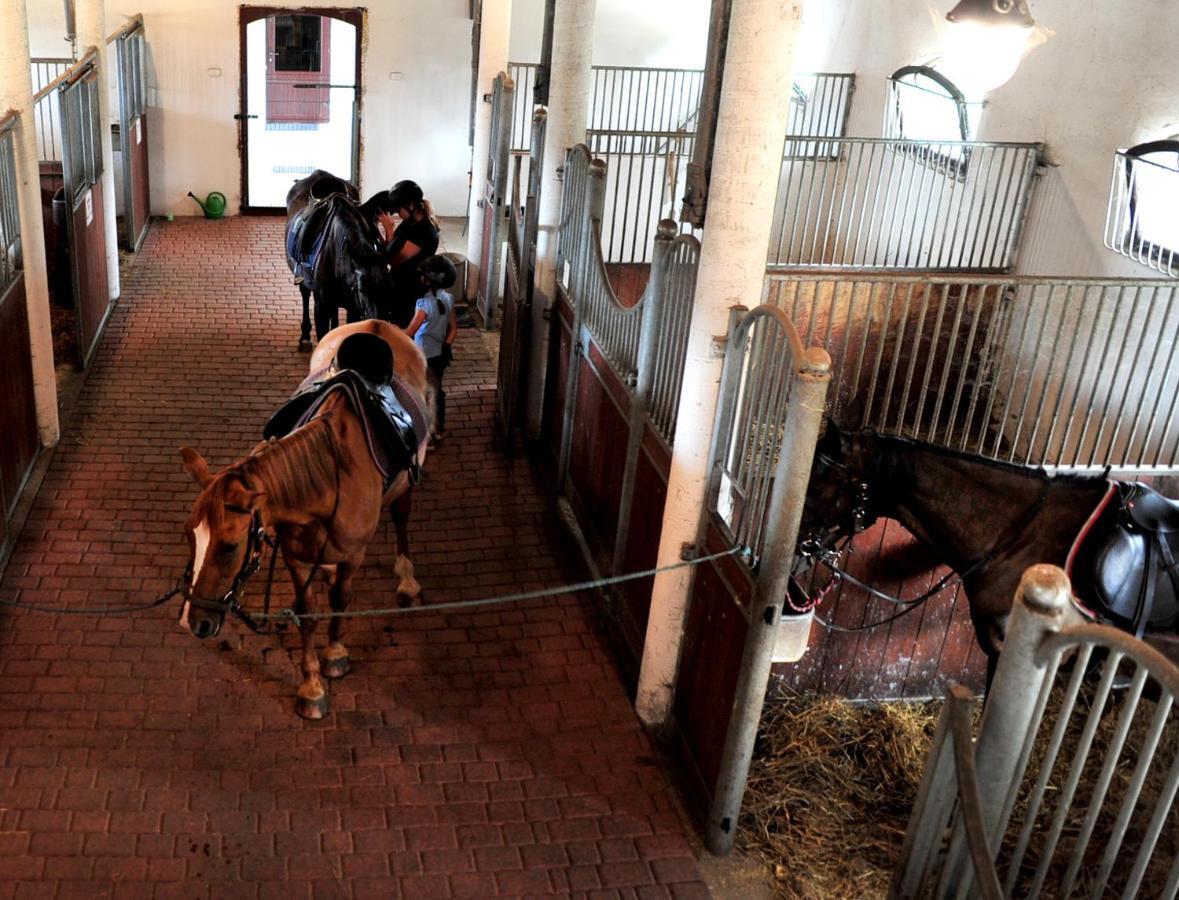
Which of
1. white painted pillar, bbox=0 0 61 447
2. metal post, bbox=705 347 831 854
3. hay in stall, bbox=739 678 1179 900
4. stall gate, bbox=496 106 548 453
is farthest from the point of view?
stall gate, bbox=496 106 548 453

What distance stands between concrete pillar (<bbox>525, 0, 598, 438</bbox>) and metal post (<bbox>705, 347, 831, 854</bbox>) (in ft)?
11.5

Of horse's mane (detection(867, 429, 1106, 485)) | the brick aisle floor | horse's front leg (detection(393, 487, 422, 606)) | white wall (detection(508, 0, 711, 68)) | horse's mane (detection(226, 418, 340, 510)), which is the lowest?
the brick aisle floor

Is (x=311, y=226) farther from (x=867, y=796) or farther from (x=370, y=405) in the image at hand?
(x=867, y=796)

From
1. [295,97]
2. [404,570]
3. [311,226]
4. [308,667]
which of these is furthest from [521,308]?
[295,97]

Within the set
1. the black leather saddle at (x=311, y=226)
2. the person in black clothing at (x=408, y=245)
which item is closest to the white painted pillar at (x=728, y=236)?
the person in black clothing at (x=408, y=245)

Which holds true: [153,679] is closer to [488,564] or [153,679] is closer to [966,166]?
[488,564]

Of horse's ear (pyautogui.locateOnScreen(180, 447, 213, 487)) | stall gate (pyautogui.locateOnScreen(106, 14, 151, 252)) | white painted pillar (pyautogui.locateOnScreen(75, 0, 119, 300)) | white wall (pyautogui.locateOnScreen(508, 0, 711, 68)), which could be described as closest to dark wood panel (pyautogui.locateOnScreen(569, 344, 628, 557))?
horse's ear (pyautogui.locateOnScreen(180, 447, 213, 487))

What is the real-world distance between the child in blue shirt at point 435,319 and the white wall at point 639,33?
5.51m

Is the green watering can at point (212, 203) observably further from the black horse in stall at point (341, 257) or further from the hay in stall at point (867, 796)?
the hay in stall at point (867, 796)

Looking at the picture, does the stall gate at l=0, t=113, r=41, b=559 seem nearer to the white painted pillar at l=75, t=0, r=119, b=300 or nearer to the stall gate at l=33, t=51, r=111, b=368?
the stall gate at l=33, t=51, r=111, b=368

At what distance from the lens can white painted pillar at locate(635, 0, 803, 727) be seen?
A: 13.1ft

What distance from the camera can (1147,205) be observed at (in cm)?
641

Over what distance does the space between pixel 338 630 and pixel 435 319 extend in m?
2.42

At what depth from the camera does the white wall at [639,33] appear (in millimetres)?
11836
